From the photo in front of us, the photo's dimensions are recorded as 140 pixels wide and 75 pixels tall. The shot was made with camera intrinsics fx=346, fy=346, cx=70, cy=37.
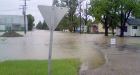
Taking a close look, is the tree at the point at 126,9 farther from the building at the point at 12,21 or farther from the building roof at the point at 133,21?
the building at the point at 12,21

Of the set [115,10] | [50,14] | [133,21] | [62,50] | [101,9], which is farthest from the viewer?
[133,21]

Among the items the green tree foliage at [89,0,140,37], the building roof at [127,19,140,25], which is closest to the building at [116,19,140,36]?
the building roof at [127,19,140,25]

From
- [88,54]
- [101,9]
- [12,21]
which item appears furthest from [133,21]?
[12,21]

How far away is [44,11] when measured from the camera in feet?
34.7

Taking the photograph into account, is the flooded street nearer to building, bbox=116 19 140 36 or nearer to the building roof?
building, bbox=116 19 140 36

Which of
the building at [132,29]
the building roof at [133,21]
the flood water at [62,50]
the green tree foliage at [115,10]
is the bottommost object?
the flood water at [62,50]

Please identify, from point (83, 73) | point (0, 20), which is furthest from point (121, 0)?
point (0, 20)

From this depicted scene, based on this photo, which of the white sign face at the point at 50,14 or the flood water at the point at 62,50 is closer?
the white sign face at the point at 50,14

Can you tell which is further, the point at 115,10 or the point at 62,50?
the point at 115,10

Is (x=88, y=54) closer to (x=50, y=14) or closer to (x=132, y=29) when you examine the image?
(x=50, y=14)

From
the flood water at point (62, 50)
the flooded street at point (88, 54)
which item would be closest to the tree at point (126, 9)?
the flood water at point (62, 50)

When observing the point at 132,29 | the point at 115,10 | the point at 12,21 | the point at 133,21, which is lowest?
the point at 132,29

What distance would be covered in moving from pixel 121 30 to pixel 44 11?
5542 cm

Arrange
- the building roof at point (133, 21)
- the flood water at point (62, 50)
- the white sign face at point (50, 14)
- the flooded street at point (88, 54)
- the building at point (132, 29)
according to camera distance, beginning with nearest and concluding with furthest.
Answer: the white sign face at point (50, 14) < the flooded street at point (88, 54) < the flood water at point (62, 50) < the building at point (132, 29) < the building roof at point (133, 21)
